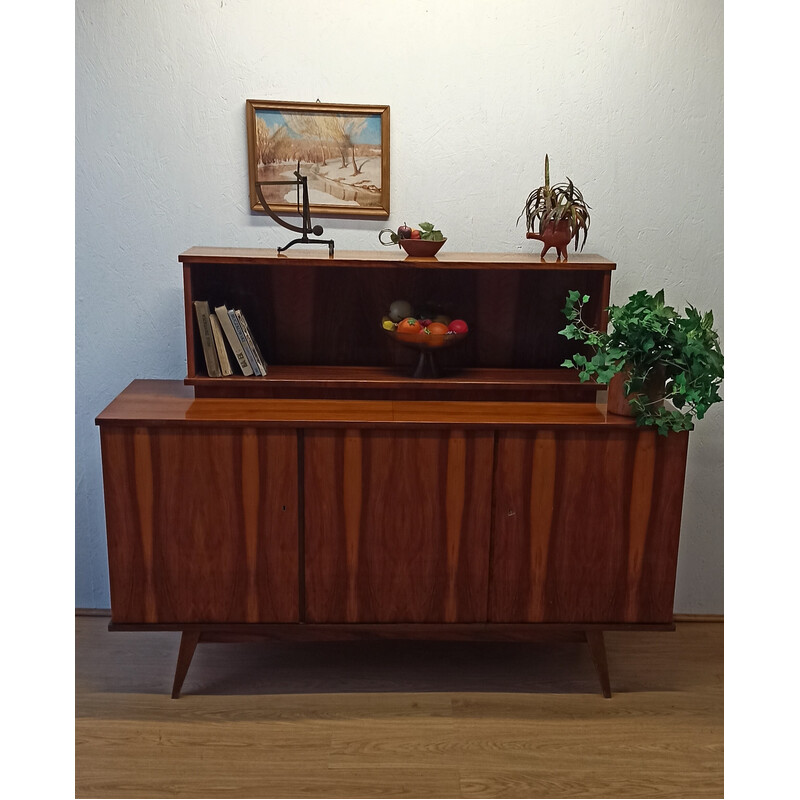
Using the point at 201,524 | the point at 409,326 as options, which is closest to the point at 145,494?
the point at 201,524

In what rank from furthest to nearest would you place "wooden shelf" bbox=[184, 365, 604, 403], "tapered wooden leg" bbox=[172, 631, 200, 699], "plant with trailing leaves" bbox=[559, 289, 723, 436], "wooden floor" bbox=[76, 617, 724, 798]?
"wooden shelf" bbox=[184, 365, 604, 403], "tapered wooden leg" bbox=[172, 631, 200, 699], "plant with trailing leaves" bbox=[559, 289, 723, 436], "wooden floor" bbox=[76, 617, 724, 798]

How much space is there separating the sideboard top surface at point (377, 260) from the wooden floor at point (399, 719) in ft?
4.17

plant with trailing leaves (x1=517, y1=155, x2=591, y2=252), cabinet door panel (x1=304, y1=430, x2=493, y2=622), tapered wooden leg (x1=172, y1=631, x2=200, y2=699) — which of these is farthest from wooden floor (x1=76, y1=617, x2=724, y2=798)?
plant with trailing leaves (x1=517, y1=155, x2=591, y2=252)

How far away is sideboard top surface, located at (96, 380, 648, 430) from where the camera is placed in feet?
7.85

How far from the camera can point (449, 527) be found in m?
2.47

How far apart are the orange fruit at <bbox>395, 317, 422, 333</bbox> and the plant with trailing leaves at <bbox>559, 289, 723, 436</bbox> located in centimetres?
45

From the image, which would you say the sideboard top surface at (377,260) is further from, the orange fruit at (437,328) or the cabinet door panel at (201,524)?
the cabinet door panel at (201,524)

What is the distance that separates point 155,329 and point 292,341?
18.7 inches

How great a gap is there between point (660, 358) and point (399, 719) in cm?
126

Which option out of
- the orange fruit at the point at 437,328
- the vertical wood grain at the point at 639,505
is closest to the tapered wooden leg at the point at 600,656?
the vertical wood grain at the point at 639,505

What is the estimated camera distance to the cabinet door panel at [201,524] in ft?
7.90

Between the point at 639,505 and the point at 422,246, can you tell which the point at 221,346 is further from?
the point at 639,505

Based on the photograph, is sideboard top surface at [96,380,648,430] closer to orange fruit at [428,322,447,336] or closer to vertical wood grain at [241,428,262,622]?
vertical wood grain at [241,428,262,622]

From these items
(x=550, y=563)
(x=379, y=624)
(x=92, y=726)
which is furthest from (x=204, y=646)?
(x=550, y=563)
